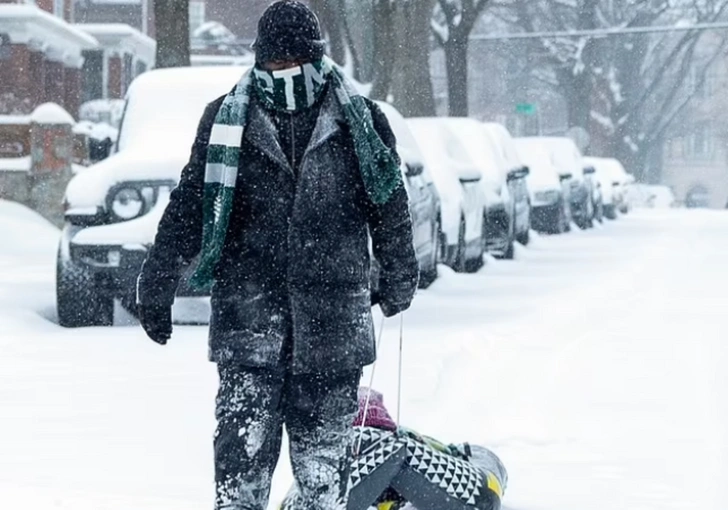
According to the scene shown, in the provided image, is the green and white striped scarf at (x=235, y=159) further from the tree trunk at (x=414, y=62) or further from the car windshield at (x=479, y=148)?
the tree trunk at (x=414, y=62)

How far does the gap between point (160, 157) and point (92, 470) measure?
4808 mm

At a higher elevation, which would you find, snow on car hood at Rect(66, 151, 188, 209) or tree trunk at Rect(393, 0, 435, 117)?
tree trunk at Rect(393, 0, 435, 117)

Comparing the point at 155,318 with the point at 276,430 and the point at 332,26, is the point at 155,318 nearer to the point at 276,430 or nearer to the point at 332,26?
the point at 276,430

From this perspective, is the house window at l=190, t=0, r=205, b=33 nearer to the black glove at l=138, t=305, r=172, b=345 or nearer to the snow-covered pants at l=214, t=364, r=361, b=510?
the black glove at l=138, t=305, r=172, b=345

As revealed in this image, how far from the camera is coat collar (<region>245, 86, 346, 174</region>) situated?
3988 mm

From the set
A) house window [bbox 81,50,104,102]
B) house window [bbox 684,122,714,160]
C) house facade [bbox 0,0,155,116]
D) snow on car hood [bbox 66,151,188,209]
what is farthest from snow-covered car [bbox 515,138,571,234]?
house window [bbox 684,122,714,160]

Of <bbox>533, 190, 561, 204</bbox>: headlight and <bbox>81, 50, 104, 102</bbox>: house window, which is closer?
<bbox>533, 190, 561, 204</bbox>: headlight

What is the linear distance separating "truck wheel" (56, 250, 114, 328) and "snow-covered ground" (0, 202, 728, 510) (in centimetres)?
16

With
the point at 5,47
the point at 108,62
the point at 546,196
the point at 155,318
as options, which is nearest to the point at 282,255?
the point at 155,318

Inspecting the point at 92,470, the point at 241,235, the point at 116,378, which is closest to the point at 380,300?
the point at 241,235

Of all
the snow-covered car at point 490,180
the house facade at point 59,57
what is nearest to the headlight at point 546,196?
the snow-covered car at point 490,180

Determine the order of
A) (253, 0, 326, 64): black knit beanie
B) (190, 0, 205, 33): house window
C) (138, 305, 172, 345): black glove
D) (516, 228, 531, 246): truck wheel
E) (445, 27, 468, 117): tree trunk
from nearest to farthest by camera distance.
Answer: (253, 0, 326, 64): black knit beanie < (138, 305, 172, 345): black glove < (516, 228, 531, 246): truck wheel < (445, 27, 468, 117): tree trunk < (190, 0, 205, 33): house window

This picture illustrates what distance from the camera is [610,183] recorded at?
38.9 metres

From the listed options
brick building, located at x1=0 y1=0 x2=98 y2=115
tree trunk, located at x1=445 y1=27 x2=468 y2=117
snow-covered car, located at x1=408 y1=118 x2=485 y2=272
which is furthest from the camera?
brick building, located at x1=0 y1=0 x2=98 y2=115
